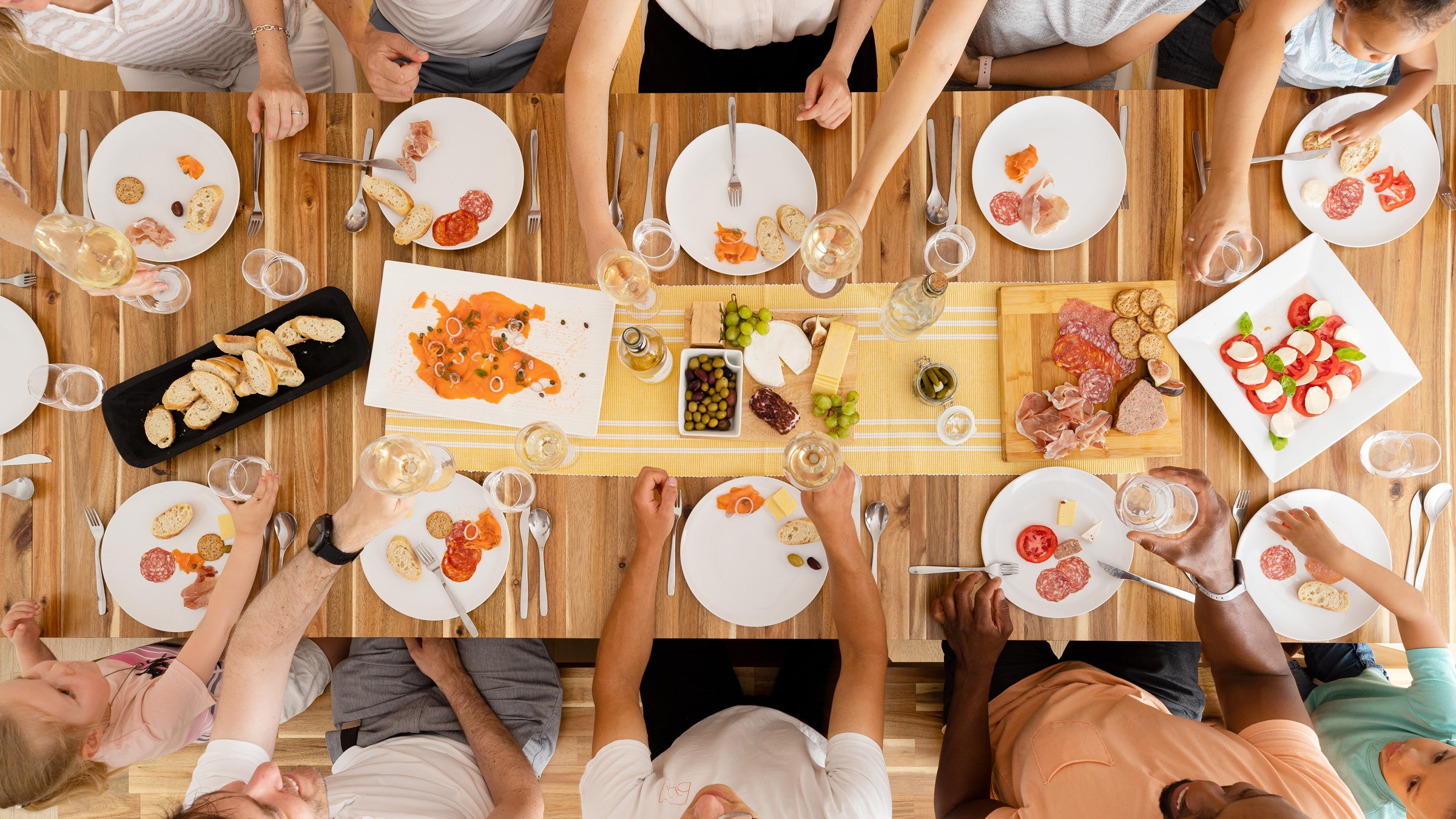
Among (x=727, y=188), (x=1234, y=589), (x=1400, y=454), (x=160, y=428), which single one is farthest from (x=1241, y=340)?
(x=160, y=428)

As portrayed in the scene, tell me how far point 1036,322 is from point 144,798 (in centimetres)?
315

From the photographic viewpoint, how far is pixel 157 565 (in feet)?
5.41

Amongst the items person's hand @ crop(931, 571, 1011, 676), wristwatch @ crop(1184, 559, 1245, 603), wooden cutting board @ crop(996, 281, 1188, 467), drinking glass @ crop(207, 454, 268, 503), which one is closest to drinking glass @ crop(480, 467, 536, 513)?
drinking glass @ crop(207, 454, 268, 503)

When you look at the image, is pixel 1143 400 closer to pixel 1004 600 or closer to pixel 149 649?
pixel 1004 600

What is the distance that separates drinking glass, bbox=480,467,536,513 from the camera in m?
1.64

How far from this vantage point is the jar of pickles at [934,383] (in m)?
1.62

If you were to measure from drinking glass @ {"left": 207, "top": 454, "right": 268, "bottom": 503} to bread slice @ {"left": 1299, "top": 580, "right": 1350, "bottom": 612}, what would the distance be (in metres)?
2.37

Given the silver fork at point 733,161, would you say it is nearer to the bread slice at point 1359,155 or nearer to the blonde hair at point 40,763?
the bread slice at point 1359,155

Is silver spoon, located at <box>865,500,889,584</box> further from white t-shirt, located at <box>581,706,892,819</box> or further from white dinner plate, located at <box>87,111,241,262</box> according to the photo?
white dinner plate, located at <box>87,111,241,262</box>

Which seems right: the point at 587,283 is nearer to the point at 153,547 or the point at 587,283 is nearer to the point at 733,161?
the point at 733,161

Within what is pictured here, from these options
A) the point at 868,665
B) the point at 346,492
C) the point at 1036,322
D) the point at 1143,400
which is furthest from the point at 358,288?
the point at 1143,400

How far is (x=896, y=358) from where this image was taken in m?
1.67

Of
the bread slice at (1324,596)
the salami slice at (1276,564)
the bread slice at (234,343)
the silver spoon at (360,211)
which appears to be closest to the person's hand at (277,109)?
the silver spoon at (360,211)

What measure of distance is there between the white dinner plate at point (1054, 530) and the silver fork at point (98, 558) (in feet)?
6.59
